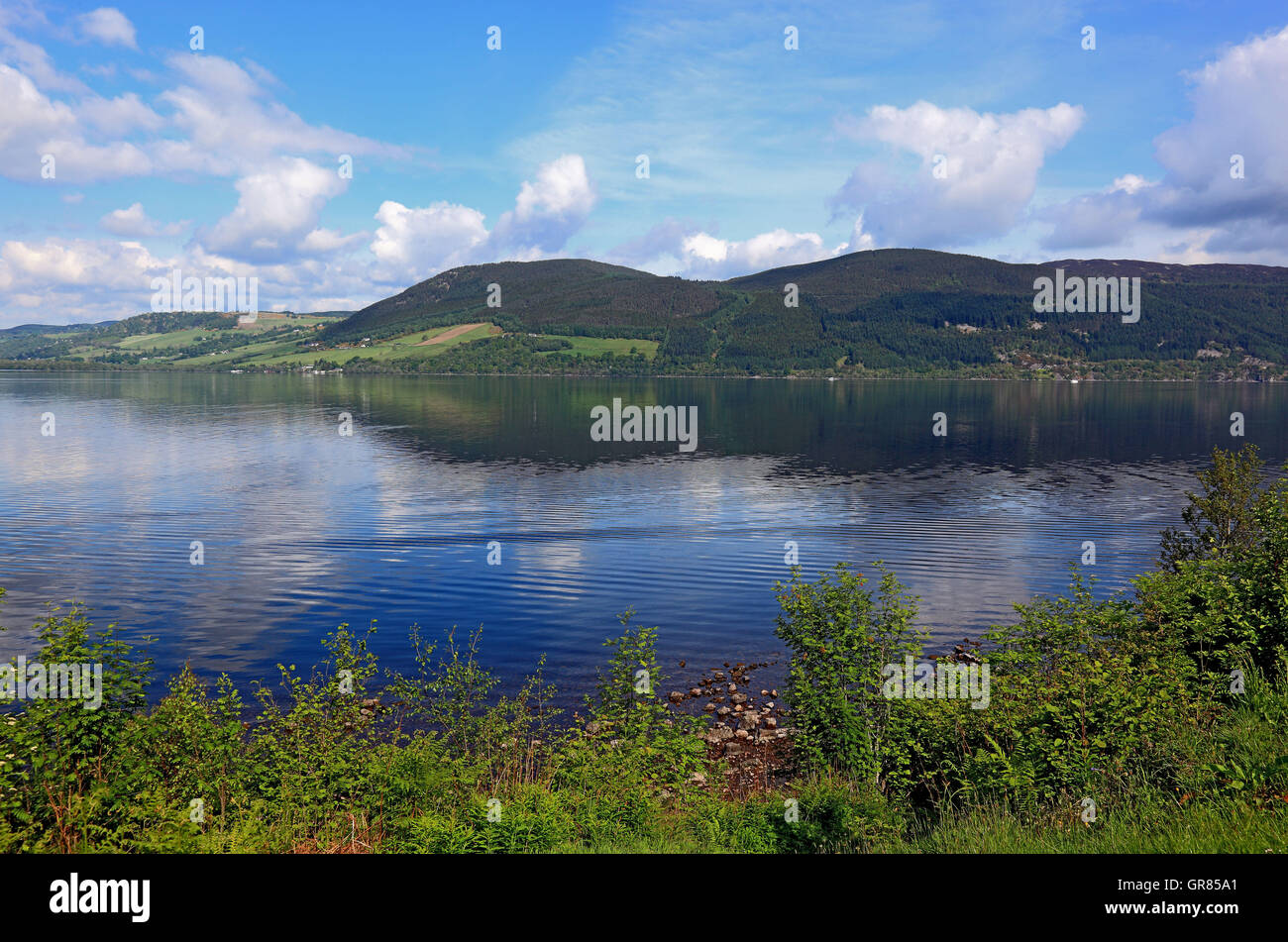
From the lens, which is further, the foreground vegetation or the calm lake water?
the calm lake water

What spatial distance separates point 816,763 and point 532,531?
141 ft

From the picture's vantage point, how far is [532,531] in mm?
62625

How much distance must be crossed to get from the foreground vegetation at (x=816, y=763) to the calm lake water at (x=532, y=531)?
38.0ft

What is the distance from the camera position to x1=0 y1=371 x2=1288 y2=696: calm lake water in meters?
40.8

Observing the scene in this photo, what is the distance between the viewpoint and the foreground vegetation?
15.6m

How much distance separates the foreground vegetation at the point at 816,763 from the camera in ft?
51.2

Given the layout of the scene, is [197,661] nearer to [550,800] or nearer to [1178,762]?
[550,800]

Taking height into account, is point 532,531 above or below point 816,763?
above

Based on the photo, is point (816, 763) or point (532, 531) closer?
point (816, 763)

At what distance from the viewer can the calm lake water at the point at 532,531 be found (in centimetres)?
4081

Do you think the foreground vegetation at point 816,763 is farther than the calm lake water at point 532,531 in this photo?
No

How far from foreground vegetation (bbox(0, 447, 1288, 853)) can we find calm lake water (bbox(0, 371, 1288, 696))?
1159cm
